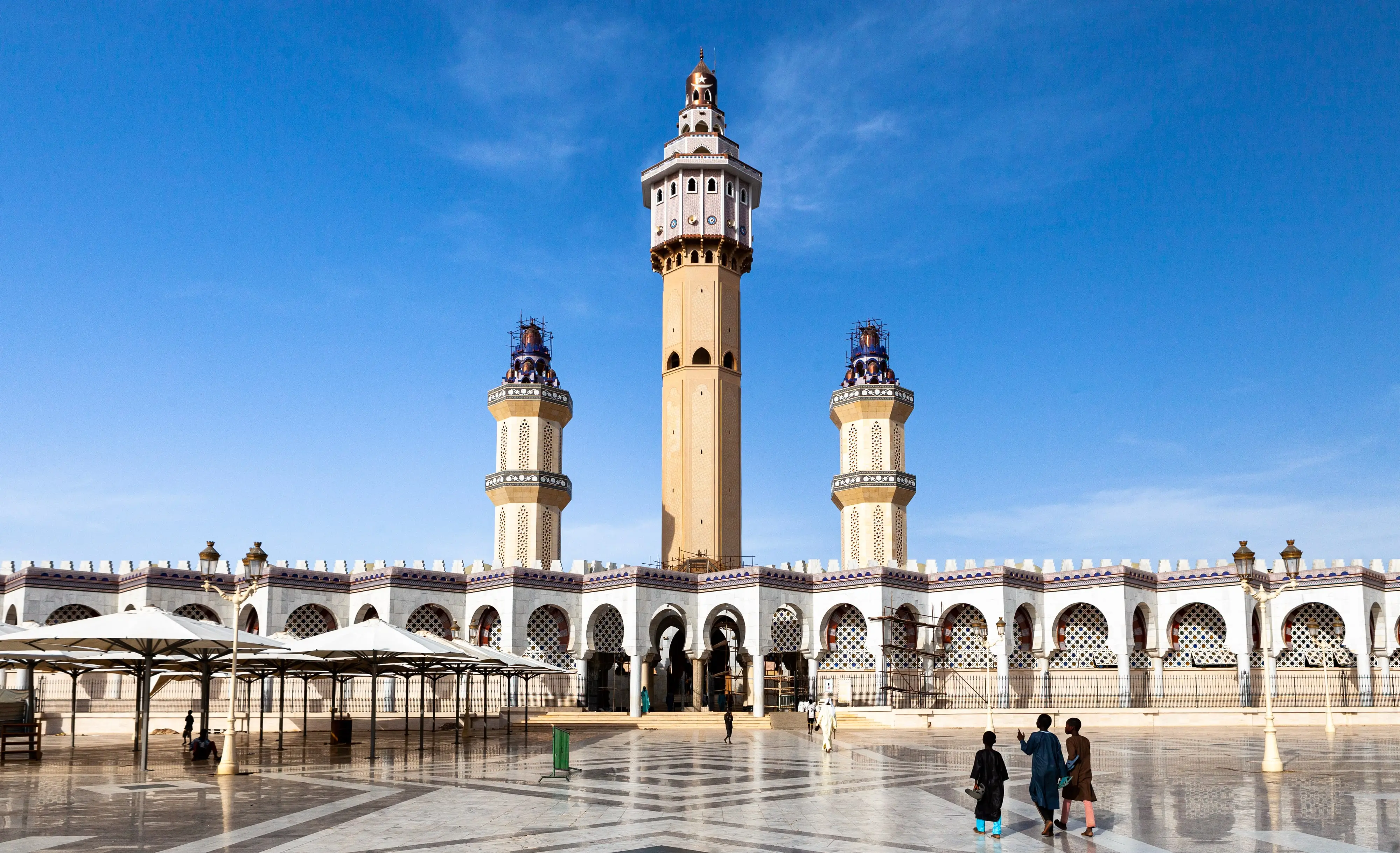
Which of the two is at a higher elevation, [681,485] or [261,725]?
[681,485]

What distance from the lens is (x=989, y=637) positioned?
138 feet

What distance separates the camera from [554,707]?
41.4 meters

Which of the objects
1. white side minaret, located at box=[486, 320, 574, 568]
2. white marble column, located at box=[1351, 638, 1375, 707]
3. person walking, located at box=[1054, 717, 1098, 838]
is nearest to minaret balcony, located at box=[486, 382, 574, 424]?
white side minaret, located at box=[486, 320, 574, 568]

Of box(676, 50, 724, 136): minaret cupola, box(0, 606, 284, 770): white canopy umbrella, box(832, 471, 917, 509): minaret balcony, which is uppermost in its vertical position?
box(676, 50, 724, 136): minaret cupola

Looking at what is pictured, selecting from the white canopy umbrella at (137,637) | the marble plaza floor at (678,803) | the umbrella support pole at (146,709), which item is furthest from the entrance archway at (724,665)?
the white canopy umbrella at (137,637)

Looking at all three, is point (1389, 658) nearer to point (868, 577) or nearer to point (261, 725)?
point (868, 577)

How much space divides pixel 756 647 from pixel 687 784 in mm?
22754

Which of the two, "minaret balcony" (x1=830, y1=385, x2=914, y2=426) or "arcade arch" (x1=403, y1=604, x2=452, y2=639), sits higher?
"minaret balcony" (x1=830, y1=385, x2=914, y2=426)

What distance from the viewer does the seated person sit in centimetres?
2289

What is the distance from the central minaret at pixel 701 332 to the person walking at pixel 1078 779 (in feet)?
117

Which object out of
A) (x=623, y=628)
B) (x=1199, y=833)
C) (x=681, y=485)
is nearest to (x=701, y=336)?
(x=681, y=485)

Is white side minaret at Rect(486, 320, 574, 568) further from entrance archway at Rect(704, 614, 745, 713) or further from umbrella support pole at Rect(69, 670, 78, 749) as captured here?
umbrella support pole at Rect(69, 670, 78, 749)

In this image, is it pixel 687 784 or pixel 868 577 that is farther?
pixel 868 577

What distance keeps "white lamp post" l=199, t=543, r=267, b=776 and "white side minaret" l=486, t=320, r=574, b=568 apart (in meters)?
21.8
